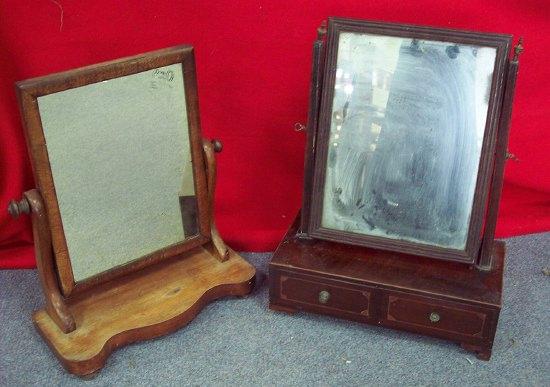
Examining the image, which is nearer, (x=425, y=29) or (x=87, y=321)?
(x=425, y=29)

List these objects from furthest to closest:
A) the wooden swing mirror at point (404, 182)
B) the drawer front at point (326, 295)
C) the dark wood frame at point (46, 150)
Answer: the drawer front at point (326, 295) → the wooden swing mirror at point (404, 182) → the dark wood frame at point (46, 150)

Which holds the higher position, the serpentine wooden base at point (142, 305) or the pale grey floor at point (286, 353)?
the serpentine wooden base at point (142, 305)

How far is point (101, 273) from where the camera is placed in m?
1.64

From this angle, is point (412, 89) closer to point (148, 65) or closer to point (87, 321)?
point (148, 65)

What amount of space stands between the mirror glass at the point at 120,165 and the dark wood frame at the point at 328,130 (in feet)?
0.93

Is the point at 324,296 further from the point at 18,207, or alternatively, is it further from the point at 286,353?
the point at 18,207

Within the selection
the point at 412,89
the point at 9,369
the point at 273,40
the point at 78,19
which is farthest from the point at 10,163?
the point at 412,89

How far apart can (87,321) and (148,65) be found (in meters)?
0.58

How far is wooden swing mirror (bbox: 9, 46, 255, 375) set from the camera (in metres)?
1.47

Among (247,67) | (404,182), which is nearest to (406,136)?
(404,182)

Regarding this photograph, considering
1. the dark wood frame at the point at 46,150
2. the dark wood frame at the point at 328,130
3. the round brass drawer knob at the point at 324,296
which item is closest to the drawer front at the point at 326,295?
the round brass drawer knob at the point at 324,296

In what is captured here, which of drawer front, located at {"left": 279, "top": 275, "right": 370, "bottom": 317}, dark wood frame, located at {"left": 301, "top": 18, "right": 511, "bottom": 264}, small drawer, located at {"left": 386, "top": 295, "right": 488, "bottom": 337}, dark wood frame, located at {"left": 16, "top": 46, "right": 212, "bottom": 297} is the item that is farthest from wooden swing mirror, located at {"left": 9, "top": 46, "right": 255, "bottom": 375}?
small drawer, located at {"left": 386, "top": 295, "right": 488, "bottom": 337}

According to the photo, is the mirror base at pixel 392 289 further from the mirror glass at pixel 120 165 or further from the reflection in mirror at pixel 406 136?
the mirror glass at pixel 120 165

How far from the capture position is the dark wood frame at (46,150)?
140 centimetres
